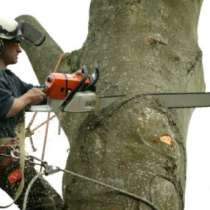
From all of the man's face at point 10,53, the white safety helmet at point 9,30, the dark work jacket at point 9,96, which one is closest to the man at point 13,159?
the dark work jacket at point 9,96

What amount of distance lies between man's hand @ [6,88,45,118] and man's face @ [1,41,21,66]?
467mm

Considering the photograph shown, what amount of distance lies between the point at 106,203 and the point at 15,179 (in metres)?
0.69

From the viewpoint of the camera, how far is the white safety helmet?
5.17 meters

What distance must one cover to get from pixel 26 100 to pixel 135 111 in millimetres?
660

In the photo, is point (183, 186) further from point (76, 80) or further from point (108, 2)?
point (108, 2)

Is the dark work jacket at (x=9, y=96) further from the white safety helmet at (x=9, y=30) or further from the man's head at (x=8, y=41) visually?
the white safety helmet at (x=9, y=30)

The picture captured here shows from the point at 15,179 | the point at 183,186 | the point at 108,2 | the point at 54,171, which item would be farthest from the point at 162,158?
the point at 108,2

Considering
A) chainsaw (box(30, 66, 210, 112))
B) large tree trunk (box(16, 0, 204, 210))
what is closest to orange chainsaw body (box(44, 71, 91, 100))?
chainsaw (box(30, 66, 210, 112))

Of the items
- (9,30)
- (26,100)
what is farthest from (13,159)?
(9,30)

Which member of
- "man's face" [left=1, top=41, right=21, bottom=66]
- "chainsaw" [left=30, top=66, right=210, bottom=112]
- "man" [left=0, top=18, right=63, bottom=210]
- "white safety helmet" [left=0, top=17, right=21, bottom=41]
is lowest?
"man" [left=0, top=18, right=63, bottom=210]

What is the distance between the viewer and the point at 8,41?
5195mm

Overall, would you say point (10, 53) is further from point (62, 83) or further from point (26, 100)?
point (62, 83)

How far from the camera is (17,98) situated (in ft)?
15.8

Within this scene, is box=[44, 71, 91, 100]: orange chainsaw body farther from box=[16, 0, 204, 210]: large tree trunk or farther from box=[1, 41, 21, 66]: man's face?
box=[1, 41, 21, 66]: man's face
